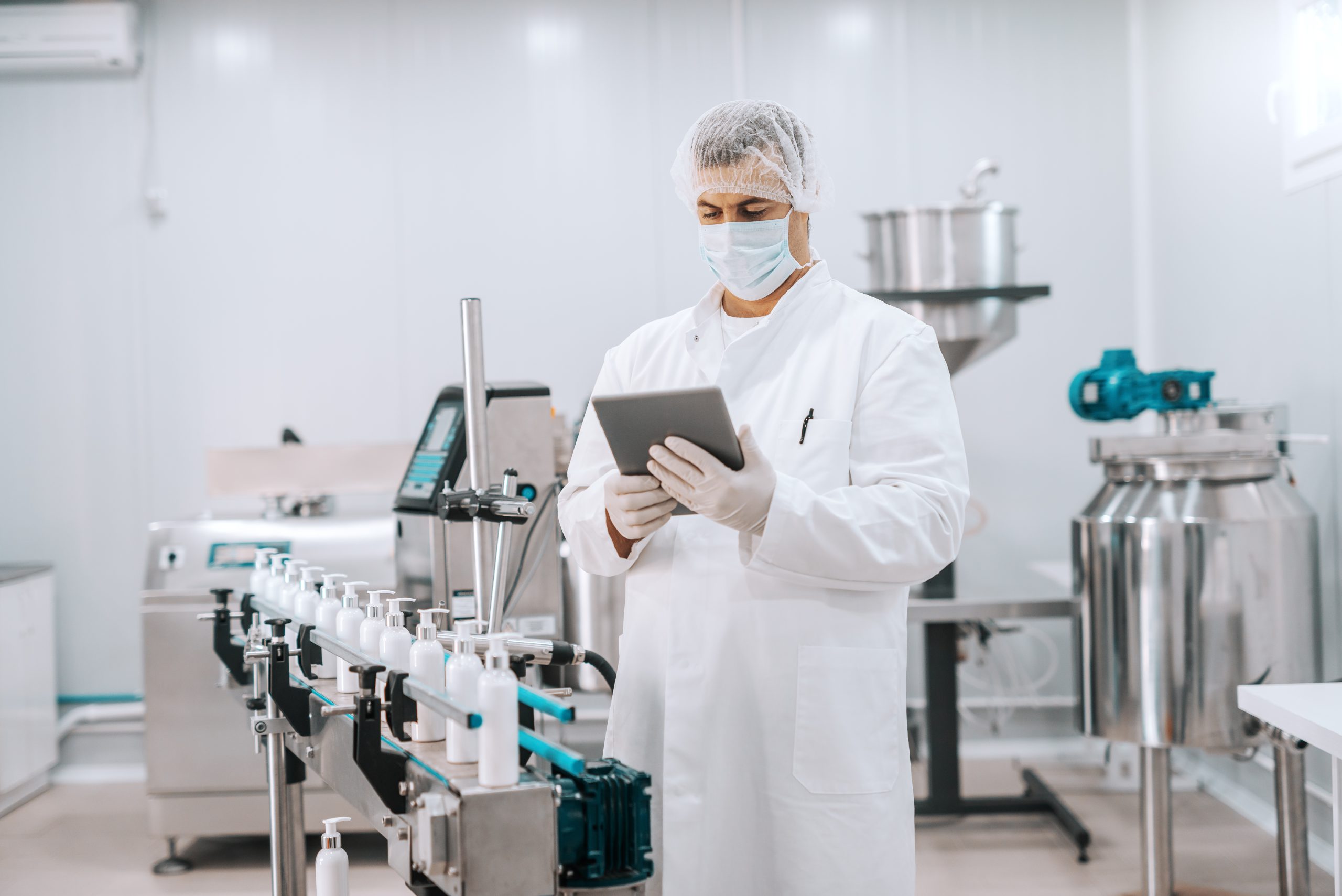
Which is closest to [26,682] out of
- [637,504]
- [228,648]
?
[228,648]

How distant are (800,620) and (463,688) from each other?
1.53 feet

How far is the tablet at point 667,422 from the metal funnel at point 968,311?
5.93 feet

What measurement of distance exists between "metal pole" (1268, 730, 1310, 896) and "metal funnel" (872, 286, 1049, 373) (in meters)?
1.23

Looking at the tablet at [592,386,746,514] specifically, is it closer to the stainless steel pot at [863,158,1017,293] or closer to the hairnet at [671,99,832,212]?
the hairnet at [671,99,832,212]

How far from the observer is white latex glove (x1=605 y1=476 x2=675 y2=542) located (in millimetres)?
1263

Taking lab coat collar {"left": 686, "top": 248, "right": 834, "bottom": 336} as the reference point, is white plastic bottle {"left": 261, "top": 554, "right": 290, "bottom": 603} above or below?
below

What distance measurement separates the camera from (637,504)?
1269mm

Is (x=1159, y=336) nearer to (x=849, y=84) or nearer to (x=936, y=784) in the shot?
(x=849, y=84)

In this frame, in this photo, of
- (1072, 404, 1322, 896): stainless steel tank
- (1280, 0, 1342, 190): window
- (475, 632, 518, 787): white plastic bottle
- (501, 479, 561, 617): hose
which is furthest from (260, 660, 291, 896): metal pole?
(1280, 0, 1342, 190): window

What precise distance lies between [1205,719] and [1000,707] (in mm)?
1372

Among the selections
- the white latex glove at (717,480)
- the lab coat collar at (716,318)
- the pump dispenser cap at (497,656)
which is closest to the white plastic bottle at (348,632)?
the pump dispenser cap at (497,656)

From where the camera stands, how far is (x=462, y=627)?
108cm

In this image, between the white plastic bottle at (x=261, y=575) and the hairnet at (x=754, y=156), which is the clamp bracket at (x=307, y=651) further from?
the hairnet at (x=754, y=156)

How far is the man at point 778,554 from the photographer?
1268mm
